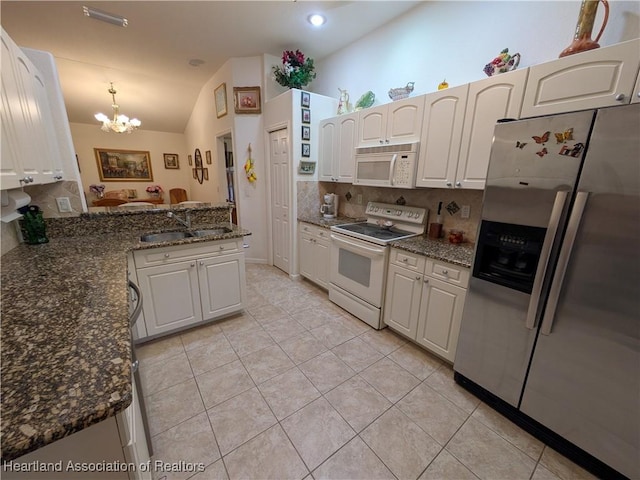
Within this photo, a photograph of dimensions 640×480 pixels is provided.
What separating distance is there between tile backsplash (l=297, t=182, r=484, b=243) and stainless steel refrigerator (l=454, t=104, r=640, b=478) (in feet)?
1.50

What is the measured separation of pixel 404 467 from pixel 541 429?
2.77 feet

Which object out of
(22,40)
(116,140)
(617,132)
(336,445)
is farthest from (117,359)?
(116,140)

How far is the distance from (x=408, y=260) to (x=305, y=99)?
2.29 m

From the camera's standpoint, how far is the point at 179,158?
23.9ft

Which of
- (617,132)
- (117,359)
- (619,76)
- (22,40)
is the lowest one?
(117,359)

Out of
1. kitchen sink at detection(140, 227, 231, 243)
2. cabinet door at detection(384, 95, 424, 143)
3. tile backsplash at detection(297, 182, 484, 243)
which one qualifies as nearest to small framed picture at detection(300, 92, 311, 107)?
tile backsplash at detection(297, 182, 484, 243)

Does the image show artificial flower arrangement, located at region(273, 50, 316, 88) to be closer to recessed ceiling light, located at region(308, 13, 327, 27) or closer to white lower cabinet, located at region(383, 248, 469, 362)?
recessed ceiling light, located at region(308, 13, 327, 27)

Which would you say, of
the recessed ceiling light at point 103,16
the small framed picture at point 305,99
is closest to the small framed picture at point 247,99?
the small framed picture at point 305,99

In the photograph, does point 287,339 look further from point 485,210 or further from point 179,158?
point 179,158

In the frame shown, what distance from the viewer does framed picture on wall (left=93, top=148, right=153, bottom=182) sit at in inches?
250

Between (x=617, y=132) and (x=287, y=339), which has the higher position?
(x=617, y=132)

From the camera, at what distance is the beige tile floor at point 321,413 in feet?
4.33

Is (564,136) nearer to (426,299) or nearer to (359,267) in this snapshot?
(426,299)

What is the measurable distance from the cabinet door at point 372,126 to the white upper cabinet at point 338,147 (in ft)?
0.30
